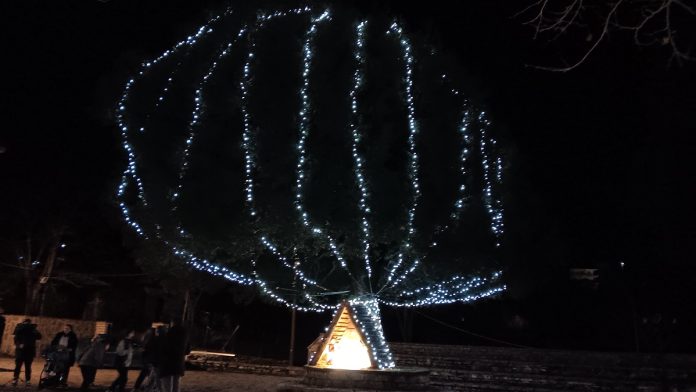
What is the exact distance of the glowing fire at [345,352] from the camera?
1365 centimetres

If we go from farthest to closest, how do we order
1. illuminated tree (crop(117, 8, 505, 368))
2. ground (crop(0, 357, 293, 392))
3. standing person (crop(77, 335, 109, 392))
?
illuminated tree (crop(117, 8, 505, 368)) < ground (crop(0, 357, 293, 392)) < standing person (crop(77, 335, 109, 392))

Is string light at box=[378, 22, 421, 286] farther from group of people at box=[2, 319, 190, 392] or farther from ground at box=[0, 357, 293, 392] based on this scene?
group of people at box=[2, 319, 190, 392]

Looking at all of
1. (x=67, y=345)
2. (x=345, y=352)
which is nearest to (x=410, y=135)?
(x=345, y=352)

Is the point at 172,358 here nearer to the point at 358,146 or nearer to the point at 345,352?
the point at 345,352

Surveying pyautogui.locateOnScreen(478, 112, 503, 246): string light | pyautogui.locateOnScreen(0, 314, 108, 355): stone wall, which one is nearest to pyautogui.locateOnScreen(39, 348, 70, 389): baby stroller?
pyautogui.locateOnScreen(0, 314, 108, 355): stone wall

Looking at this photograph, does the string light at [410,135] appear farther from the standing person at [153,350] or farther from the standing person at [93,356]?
the standing person at [93,356]

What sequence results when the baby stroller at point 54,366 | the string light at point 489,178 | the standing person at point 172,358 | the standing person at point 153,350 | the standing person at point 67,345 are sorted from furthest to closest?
the string light at point 489,178, the standing person at point 67,345, the baby stroller at point 54,366, the standing person at point 153,350, the standing person at point 172,358

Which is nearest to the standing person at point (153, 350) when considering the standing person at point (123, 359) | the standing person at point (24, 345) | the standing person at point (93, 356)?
the standing person at point (123, 359)

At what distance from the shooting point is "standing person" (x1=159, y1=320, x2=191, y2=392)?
896 centimetres

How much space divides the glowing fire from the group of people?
137 inches

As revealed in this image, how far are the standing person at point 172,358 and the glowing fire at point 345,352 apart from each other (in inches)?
198

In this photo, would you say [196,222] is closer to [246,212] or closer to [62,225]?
[246,212]

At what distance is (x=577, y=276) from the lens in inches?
1038

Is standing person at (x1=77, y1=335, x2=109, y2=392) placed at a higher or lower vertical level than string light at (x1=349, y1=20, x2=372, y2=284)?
lower
